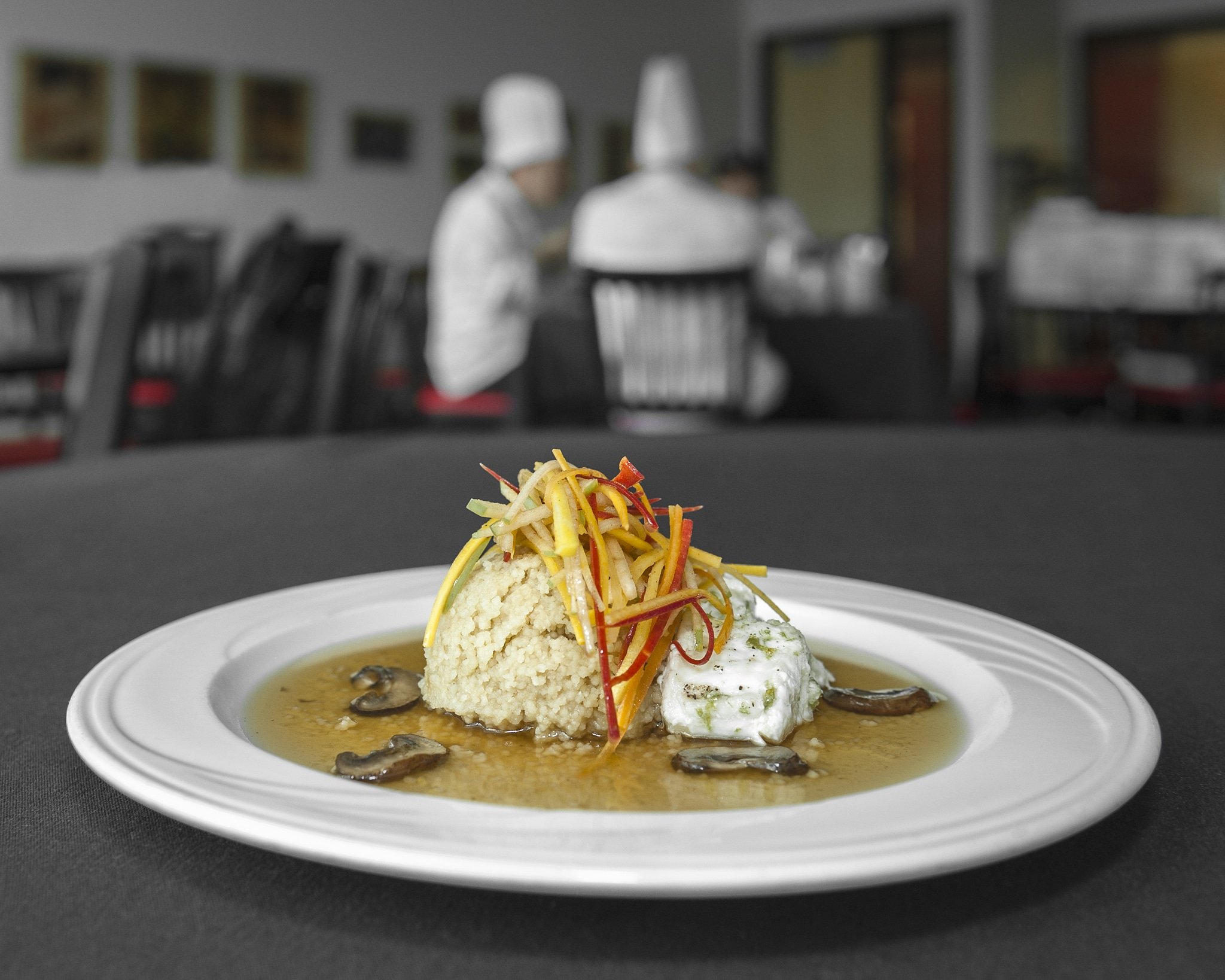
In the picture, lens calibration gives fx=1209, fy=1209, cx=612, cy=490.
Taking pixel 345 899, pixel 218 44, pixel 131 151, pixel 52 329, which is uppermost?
pixel 218 44

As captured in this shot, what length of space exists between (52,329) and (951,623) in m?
5.73

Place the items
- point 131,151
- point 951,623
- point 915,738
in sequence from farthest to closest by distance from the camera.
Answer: point 131,151 < point 951,623 < point 915,738

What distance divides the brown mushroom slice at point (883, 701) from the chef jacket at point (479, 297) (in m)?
3.73

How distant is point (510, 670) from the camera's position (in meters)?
0.52

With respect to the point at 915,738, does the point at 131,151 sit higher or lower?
higher

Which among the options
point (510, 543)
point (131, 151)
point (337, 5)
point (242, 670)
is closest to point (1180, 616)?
point (510, 543)

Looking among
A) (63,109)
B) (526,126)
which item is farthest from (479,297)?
(63,109)

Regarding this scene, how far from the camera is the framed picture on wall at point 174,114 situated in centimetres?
689

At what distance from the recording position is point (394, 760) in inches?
17.3

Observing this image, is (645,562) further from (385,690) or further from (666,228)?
(666,228)

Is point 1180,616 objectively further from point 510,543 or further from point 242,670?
point 242,670

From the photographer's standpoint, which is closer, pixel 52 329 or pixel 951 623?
pixel 951 623

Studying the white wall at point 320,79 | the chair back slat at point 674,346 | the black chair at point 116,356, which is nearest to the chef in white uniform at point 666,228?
the chair back slat at point 674,346

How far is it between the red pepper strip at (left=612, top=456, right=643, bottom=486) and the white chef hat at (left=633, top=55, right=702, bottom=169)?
3329 mm
